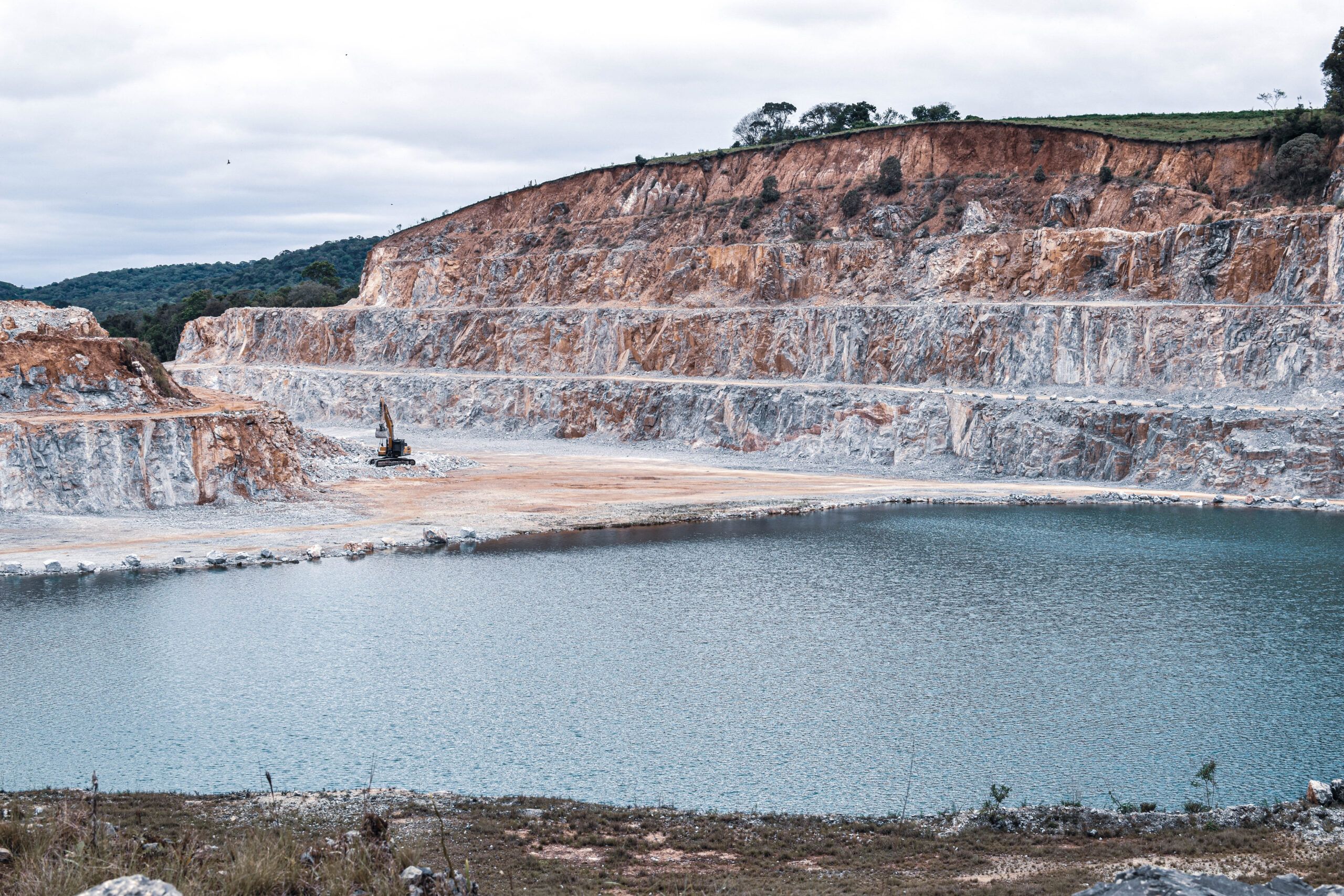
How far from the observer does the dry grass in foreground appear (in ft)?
34.2

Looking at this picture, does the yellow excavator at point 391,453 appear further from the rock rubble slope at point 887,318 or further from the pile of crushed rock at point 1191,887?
the pile of crushed rock at point 1191,887

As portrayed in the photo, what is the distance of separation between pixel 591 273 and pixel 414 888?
81.8 meters

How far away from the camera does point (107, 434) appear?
45.3 metres

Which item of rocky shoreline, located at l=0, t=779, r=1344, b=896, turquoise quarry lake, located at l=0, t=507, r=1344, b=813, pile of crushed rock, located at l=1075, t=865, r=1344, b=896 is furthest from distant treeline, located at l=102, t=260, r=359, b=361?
pile of crushed rock, located at l=1075, t=865, r=1344, b=896

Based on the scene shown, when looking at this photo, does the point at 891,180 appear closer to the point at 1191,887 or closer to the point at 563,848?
the point at 563,848

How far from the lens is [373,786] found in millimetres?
17891

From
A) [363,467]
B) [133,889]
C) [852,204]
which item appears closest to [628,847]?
[133,889]

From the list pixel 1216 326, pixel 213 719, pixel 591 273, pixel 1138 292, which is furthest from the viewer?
pixel 591 273

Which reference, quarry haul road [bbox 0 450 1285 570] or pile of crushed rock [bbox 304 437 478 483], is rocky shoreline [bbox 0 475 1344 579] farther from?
pile of crushed rock [bbox 304 437 478 483]

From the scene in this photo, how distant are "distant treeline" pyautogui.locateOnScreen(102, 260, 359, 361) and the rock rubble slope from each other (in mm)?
10845

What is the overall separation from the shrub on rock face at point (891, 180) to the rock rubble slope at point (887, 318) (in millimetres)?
587

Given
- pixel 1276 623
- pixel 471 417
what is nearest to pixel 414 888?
pixel 1276 623

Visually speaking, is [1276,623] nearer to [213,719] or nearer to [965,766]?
[965,766]

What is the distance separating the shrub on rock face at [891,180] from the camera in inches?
3307
